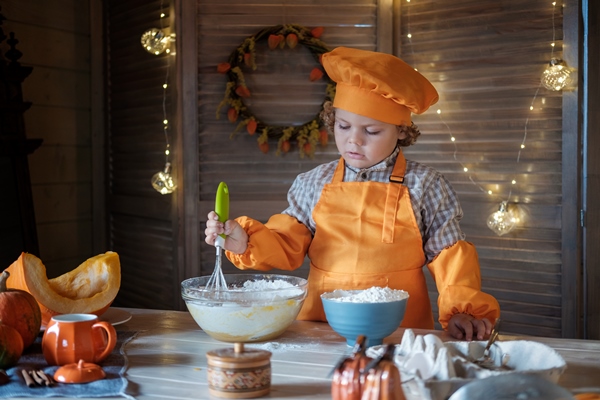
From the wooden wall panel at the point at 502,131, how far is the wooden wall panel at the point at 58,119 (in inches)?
67.4

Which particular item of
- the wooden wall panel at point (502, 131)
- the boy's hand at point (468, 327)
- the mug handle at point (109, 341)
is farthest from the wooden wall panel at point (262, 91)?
the mug handle at point (109, 341)

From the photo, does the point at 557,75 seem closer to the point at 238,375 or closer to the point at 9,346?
the point at 238,375

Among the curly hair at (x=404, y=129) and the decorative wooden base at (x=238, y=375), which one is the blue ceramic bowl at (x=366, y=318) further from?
the curly hair at (x=404, y=129)

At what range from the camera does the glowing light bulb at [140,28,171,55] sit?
3.40 meters

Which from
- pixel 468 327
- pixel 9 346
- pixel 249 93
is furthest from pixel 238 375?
pixel 249 93

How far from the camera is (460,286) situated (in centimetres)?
175

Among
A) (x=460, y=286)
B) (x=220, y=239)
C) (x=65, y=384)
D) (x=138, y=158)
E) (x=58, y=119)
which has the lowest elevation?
(x=65, y=384)

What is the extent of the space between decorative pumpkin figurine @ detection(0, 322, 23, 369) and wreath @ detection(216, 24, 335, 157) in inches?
79.2

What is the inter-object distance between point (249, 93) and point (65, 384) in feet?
7.19

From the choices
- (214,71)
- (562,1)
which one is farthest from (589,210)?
(214,71)

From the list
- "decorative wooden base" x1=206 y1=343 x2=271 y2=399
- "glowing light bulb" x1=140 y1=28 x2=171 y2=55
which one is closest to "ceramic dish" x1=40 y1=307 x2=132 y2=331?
"decorative wooden base" x1=206 y1=343 x2=271 y2=399

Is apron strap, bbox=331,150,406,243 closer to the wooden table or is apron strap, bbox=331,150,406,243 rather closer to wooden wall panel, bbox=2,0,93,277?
the wooden table

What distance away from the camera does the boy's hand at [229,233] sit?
1657 mm

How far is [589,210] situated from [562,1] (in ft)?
2.64
